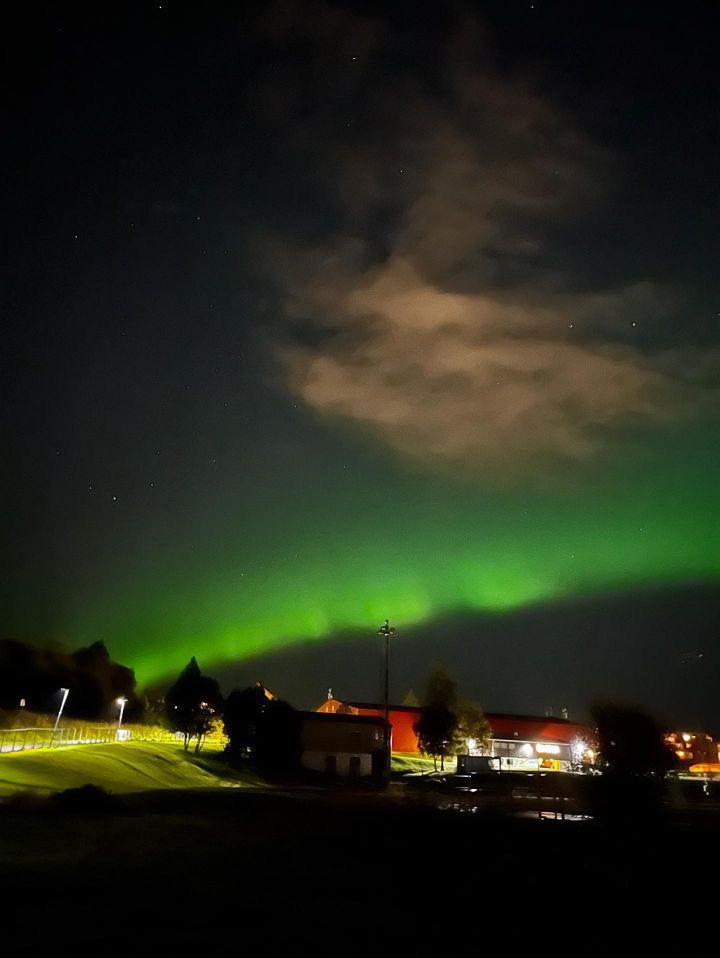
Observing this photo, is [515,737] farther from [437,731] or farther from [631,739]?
[631,739]

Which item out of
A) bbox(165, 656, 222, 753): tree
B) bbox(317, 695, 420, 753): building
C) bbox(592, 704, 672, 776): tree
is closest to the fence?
bbox(165, 656, 222, 753): tree

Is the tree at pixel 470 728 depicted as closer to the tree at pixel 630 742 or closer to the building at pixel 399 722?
the building at pixel 399 722

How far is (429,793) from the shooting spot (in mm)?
51188

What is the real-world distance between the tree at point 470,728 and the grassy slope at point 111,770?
36.5 metres

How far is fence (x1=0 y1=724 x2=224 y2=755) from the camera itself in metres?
43.2

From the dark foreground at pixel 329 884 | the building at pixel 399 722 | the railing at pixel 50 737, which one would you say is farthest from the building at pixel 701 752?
the dark foreground at pixel 329 884

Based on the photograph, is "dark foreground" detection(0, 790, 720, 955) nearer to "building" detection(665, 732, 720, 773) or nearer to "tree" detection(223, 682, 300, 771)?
"tree" detection(223, 682, 300, 771)

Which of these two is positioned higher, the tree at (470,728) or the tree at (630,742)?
the tree at (470,728)

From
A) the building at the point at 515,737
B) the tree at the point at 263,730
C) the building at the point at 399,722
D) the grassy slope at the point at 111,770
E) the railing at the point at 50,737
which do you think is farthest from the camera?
the building at the point at 399,722

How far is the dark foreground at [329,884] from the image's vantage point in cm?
1064

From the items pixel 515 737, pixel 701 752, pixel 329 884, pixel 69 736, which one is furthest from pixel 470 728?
pixel 329 884

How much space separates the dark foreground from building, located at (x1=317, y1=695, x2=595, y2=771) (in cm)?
7764

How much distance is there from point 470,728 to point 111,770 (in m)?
61.2

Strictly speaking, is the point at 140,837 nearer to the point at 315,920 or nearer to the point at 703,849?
the point at 315,920
